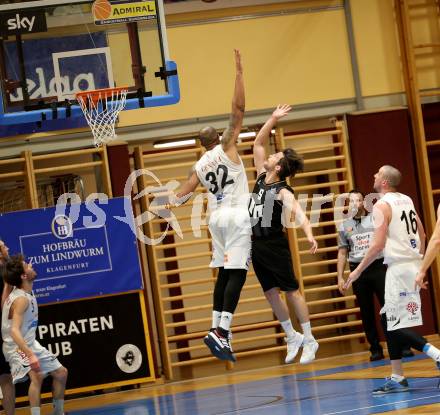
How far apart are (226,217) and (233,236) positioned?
6.9 inches

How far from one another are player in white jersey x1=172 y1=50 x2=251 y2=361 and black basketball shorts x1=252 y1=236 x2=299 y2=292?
0.83 feet

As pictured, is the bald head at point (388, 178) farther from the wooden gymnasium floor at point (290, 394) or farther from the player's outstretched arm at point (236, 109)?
the wooden gymnasium floor at point (290, 394)

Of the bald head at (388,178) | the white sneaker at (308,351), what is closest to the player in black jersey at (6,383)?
the white sneaker at (308,351)

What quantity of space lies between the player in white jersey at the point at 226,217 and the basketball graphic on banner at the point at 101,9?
254 cm

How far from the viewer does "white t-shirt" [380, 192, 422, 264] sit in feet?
26.1

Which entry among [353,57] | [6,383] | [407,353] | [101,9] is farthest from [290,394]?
[353,57]

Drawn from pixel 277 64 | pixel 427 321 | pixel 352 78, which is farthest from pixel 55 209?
pixel 427 321

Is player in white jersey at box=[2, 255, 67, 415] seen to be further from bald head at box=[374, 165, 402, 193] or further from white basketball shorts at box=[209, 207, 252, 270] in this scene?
bald head at box=[374, 165, 402, 193]

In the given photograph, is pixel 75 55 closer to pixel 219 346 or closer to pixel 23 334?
pixel 23 334

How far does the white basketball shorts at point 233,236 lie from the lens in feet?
25.2

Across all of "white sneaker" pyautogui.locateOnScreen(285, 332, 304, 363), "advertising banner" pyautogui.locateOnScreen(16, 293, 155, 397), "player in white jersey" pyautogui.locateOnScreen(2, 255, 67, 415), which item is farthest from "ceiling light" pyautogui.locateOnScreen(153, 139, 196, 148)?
"white sneaker" pyautogui.locateOnScreen(285, 332, 304, 363)

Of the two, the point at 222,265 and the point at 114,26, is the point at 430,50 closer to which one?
the point at 114,26

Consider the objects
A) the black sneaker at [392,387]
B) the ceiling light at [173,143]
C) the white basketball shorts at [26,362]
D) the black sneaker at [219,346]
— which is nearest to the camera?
the black sneaker at [219,346]

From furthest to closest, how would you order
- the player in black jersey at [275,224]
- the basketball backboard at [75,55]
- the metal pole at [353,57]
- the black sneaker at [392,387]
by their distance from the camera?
the metal pole at [353,57] < the basketball backboard at [75,55] < the black sneaker at [392,387] < the player in black jersey at [275,224]
